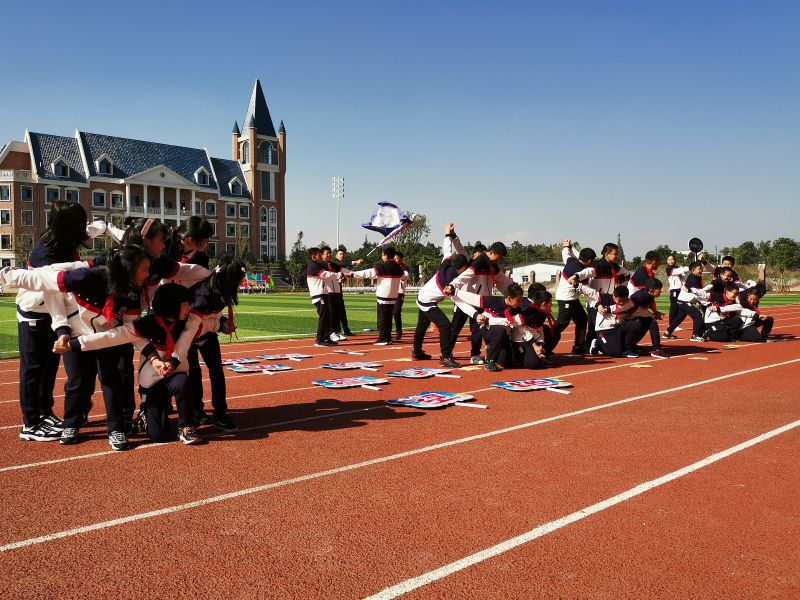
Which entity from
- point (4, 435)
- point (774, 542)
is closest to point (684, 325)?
point (774, 542)

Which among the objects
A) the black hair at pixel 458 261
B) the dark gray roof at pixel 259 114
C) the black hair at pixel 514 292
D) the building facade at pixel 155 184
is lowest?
the black hair at pixel 514 292

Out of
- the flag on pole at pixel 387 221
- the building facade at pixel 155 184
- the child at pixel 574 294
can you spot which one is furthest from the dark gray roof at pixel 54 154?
the child at pixel 574 294

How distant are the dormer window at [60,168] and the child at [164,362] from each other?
225 ft

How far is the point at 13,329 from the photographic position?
1616 cm

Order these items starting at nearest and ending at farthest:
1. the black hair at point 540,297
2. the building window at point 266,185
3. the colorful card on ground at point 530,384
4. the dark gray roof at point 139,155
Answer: the colorful card on ground at point 530,384 → the black hair at point 540,297 → the dark gray roof at point 139,155 → the building window at point 266,185

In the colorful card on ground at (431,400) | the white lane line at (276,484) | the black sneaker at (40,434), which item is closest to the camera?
the white lane line at (276,484)

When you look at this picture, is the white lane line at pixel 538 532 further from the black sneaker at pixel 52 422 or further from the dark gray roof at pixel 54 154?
the dark gray roof at pixel 54 154

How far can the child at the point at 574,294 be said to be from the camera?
11344 mm

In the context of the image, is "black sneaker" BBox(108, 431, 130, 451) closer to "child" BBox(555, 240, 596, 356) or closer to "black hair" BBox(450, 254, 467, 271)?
"black hair" BBox(450, 254, 467, 271)

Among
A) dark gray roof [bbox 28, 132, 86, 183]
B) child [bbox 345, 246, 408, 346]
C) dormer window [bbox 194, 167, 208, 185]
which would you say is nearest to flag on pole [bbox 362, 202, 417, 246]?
child [bbox 345, 246, 408, 346]

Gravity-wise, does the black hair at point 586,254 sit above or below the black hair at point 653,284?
above

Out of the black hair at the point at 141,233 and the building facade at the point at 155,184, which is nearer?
the black hair at the point at 141,233

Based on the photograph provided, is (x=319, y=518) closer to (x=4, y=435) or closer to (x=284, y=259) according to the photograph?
(x=4, y=435)

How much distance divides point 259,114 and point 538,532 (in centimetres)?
8403
